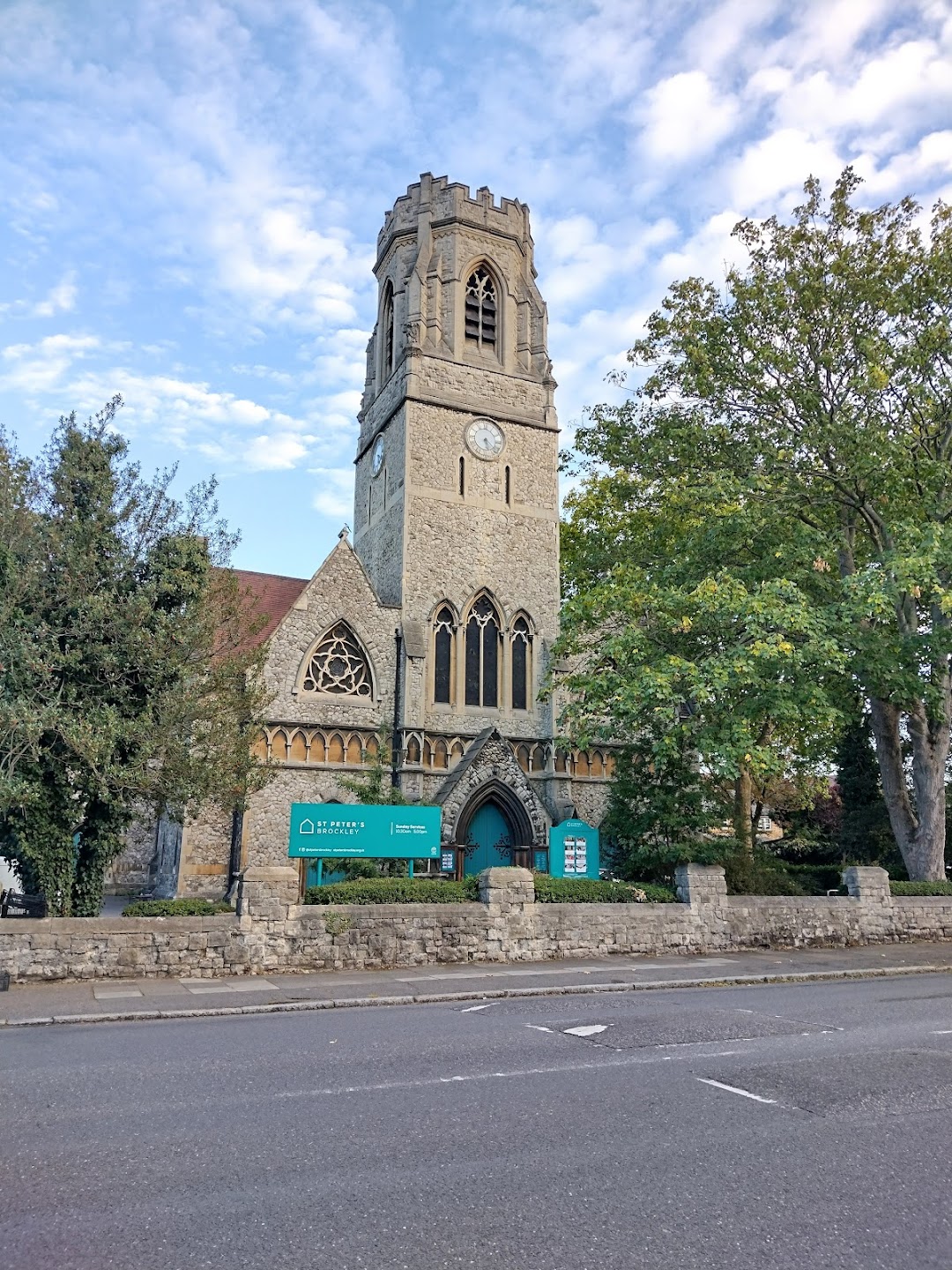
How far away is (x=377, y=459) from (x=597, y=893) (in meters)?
18.1

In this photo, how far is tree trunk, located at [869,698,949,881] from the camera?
1961 cm

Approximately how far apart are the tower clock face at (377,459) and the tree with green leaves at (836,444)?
449 inches

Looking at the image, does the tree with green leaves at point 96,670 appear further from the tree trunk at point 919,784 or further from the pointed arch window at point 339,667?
the tree trunk at point 919,784

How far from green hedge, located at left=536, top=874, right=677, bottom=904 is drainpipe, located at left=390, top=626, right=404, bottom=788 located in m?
7.89

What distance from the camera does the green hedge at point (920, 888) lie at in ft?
63.2

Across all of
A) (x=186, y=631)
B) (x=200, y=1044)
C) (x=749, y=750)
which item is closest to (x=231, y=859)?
(x=186, y=631)

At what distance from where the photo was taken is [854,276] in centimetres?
1905

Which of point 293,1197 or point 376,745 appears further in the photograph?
point 376,745

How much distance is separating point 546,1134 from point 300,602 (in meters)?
20.8

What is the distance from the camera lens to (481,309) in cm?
3103

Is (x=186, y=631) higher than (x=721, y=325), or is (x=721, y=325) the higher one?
Answer: (x=721, y=325)

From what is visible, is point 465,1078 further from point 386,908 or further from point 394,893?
point 394,893

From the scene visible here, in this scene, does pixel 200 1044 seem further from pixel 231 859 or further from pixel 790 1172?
pixel 231 859

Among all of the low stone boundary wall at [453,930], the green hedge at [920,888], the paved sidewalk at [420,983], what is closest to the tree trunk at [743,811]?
the low stone boundary wall at [453,930]
